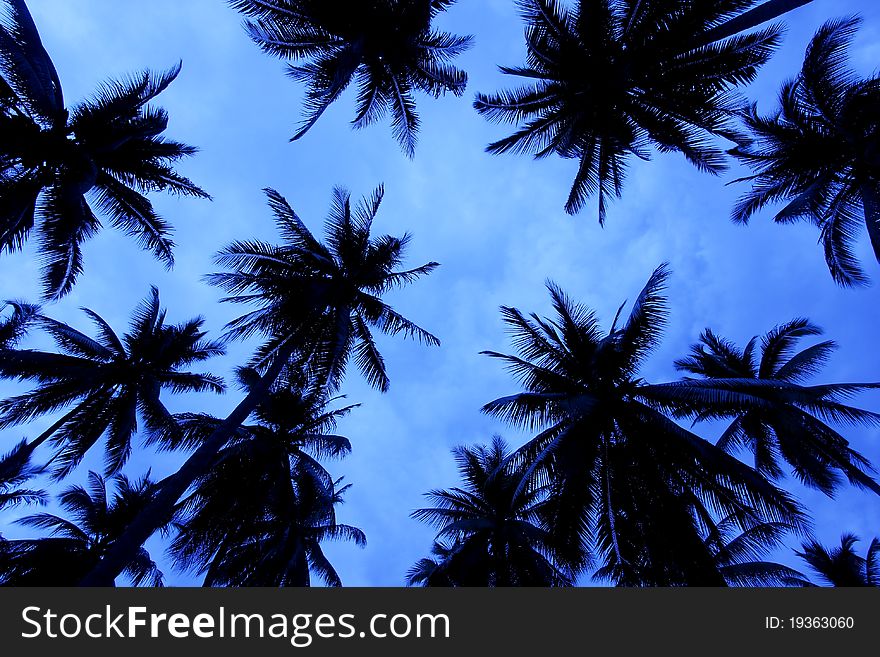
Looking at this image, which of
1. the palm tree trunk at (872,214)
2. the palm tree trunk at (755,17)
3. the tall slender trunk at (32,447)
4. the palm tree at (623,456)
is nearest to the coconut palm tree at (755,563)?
the palm tree at (623,456)

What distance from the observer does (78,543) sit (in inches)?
680

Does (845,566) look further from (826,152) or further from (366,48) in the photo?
(366,48)

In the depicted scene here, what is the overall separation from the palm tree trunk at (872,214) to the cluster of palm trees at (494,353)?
0.28 ft

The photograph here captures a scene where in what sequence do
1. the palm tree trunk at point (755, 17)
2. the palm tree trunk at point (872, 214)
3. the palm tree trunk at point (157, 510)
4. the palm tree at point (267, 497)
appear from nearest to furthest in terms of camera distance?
the palm tree trunk at point (157, 510)
the palm tree trunk at point (755, 17)
the palm tree trunk at point (872, 214)
the palm tree at point (267, 497)

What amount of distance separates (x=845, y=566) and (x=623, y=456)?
1371 cm

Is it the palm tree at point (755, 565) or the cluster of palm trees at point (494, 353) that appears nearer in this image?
the cluster of palm trees at point (494, 353)

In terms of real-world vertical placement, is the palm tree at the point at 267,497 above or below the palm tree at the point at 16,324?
below

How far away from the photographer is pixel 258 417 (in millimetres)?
16719

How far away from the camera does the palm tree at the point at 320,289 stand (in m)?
14.1

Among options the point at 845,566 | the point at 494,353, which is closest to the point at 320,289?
the point at 494,353

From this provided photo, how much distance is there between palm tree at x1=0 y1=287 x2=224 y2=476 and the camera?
15.0m

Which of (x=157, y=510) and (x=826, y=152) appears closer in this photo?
(x=157, y=510)

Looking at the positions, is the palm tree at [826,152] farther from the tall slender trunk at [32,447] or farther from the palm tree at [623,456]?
the tall slender trunk at [32,447]
